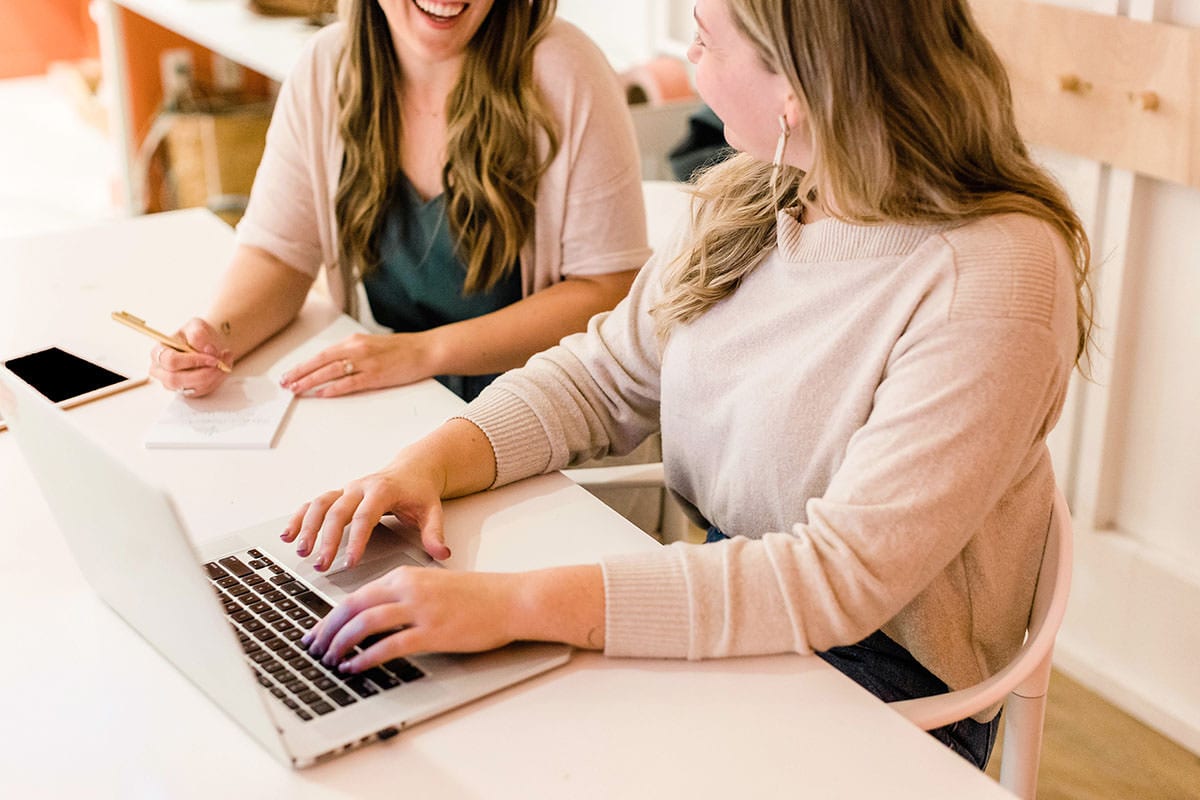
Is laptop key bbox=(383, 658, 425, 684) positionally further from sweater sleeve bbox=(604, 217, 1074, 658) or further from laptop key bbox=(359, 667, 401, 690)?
sweater sleeve bbox=(604, 217, 1074, 658)

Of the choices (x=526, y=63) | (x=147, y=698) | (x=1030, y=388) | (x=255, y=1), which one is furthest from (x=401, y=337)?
(x=255, y=1)

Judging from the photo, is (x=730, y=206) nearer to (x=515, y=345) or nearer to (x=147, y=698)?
(x=515, y=345)

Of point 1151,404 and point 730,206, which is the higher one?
point 730,206

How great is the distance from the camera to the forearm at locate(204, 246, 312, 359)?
1.66 meters

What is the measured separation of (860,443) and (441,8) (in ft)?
2.98

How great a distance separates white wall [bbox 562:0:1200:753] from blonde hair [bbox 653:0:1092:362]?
927 mm

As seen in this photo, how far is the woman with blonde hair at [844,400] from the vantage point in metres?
1.03

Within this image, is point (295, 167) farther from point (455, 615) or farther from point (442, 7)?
point (455, 615)

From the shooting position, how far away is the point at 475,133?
1719mm

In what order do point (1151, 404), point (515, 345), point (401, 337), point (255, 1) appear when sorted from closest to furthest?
point (401, 337), point (515, 345), point (1151, 404), point (255, 1)

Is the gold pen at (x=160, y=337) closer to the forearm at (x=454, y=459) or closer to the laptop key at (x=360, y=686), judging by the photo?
the forearm at (x=454, y=459)

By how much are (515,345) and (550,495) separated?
17.9 inches

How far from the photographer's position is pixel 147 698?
Result: 102cm

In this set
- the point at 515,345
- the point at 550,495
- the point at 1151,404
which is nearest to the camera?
the point at 550,495
